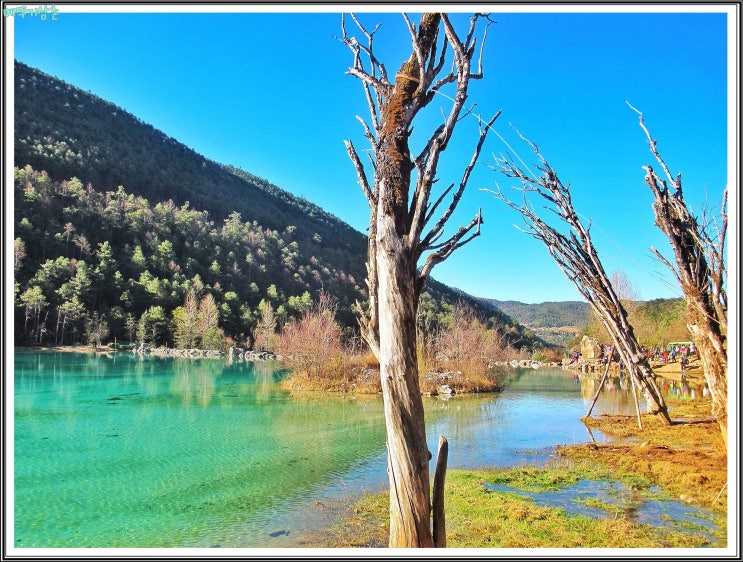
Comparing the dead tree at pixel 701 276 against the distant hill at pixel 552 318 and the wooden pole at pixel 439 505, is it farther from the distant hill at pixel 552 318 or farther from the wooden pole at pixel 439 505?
the distant hill at pixel 552 318

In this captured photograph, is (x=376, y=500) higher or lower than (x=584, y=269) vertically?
lower

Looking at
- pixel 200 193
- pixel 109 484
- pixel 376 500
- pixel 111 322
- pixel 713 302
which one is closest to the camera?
pixel 713 302

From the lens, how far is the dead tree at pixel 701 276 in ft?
11.7

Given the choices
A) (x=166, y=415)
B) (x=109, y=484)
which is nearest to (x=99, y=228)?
(x=166, y=415)

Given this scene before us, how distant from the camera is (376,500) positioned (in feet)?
20.1

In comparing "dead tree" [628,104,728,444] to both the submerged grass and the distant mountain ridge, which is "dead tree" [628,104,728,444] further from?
the distant mountain ridge

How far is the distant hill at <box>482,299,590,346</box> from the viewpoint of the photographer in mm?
74625

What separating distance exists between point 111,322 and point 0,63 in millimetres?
40399

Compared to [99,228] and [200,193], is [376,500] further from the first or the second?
[200,193]

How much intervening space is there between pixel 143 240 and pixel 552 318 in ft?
205

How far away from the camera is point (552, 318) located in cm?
8406

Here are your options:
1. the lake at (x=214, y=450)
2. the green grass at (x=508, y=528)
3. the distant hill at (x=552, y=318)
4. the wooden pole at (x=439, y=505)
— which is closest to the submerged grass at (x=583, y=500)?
the green grass at (x=508, y=528)

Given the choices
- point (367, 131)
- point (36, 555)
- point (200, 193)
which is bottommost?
point (36, 555)

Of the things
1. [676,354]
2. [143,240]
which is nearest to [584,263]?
[676,354]
